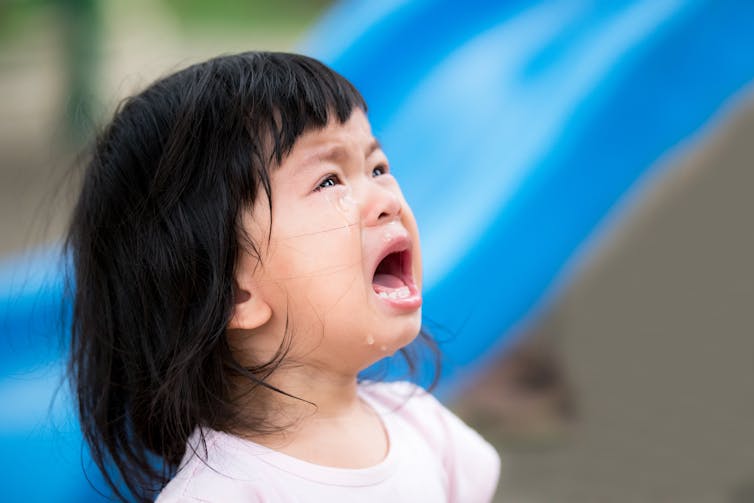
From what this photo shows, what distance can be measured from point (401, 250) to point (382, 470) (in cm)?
29

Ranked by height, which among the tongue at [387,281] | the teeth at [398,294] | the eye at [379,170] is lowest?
the tongue at [387,281]

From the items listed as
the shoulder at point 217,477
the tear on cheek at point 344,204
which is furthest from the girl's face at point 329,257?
the shoulder at point 217,477

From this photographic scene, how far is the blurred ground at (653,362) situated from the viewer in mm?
2479

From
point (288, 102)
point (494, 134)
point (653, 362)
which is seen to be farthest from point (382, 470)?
point (653, 362)

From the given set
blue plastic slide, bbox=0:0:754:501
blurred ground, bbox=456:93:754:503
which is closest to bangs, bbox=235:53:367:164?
blue plastic slide, bbox=0:0:754:501

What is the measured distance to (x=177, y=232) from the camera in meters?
1.19

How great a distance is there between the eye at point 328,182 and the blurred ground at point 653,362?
130 cm

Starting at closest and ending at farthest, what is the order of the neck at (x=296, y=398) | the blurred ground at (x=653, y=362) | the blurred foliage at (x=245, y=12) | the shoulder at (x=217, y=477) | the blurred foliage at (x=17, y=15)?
1. the shoulder at (x=217, y=477)
2. the neck at (x=296, y=398)
3. the blurred ground at (x=653, y=362)
4. the blurred foliage at (x=17, y=15)
5. the blurred foliage at (x=245, y=12)

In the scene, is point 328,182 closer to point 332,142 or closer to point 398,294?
point 332,142

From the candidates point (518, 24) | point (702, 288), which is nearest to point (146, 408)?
point (518, 24)

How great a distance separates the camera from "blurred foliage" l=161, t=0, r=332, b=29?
26.4 feet

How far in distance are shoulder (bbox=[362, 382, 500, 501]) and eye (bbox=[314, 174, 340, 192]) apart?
38cm

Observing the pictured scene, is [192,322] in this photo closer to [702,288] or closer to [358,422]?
[358,422]

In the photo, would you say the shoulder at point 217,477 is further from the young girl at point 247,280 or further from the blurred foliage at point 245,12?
the blurred foliage at point 245,12
